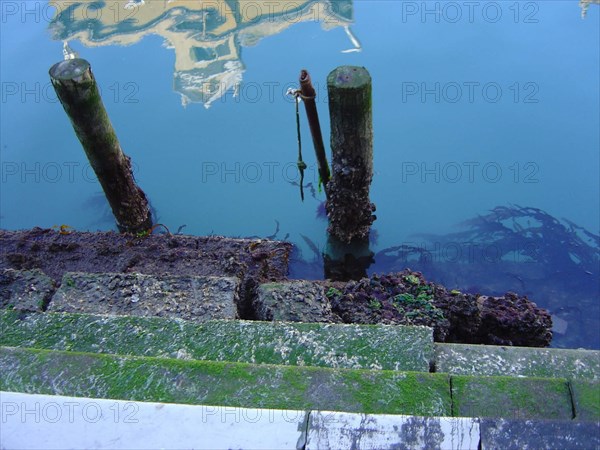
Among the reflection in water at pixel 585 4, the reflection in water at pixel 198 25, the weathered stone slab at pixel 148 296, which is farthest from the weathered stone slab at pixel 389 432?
the reflection in water at pixel 585 4

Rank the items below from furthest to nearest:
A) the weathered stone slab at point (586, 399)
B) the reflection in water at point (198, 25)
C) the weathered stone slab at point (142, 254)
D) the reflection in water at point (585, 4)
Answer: the reflection in water at point (585, 4), the reflection in water at point (198, 25), the weathered stone slab at point (142, 254), the weathered stone slab at point (586, 399)

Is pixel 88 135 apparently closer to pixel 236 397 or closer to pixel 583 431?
pixel 236 397

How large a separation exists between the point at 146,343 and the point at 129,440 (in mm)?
1022

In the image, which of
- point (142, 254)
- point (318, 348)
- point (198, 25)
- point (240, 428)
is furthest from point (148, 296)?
point (198, 25)

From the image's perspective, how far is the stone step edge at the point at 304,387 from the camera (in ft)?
9.14

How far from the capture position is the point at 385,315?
408cm

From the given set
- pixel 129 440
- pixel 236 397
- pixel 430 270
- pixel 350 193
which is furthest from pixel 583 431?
pixel 430 270

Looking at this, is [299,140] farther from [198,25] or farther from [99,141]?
[198,25]

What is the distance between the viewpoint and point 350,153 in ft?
16.7

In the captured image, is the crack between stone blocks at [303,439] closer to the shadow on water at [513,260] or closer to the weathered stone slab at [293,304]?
the weathered stone slab at [293,304]

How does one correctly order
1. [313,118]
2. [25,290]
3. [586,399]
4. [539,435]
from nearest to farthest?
[539,435] → [586,399] → [25,290] → [313,118]

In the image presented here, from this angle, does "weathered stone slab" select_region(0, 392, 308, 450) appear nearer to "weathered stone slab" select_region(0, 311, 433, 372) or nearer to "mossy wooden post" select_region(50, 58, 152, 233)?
"weathered stone slab" select_region(0, 311, 433, 372)

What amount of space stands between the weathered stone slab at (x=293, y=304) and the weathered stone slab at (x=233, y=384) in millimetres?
980

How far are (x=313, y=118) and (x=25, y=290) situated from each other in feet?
8.43
